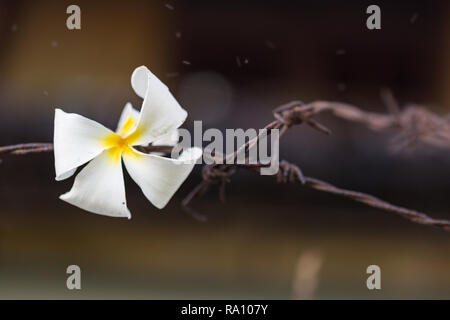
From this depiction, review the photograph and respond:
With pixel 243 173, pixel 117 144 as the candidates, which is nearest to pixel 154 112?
pixel 117 144

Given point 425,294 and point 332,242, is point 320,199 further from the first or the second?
point 425,294

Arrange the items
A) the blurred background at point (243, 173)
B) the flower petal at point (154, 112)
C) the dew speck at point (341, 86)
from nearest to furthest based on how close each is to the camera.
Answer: the flower petal at point (154, 112), the blurred background at point (243, 173), the dew speck at point (341, 86)

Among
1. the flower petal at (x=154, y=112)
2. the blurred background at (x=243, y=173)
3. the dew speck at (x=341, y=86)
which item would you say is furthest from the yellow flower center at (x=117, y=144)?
the dew speck at (x=341, y=86)

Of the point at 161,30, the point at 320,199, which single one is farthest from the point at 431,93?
the point at 161,30

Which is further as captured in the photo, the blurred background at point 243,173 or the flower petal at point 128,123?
the blurred background at point 243,173

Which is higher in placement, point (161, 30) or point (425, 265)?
point (161, 30)

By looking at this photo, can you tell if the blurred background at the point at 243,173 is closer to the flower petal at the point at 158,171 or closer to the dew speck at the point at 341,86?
the dew speck at the point at 341,86

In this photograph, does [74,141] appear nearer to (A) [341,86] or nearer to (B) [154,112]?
(B) [154,112]
